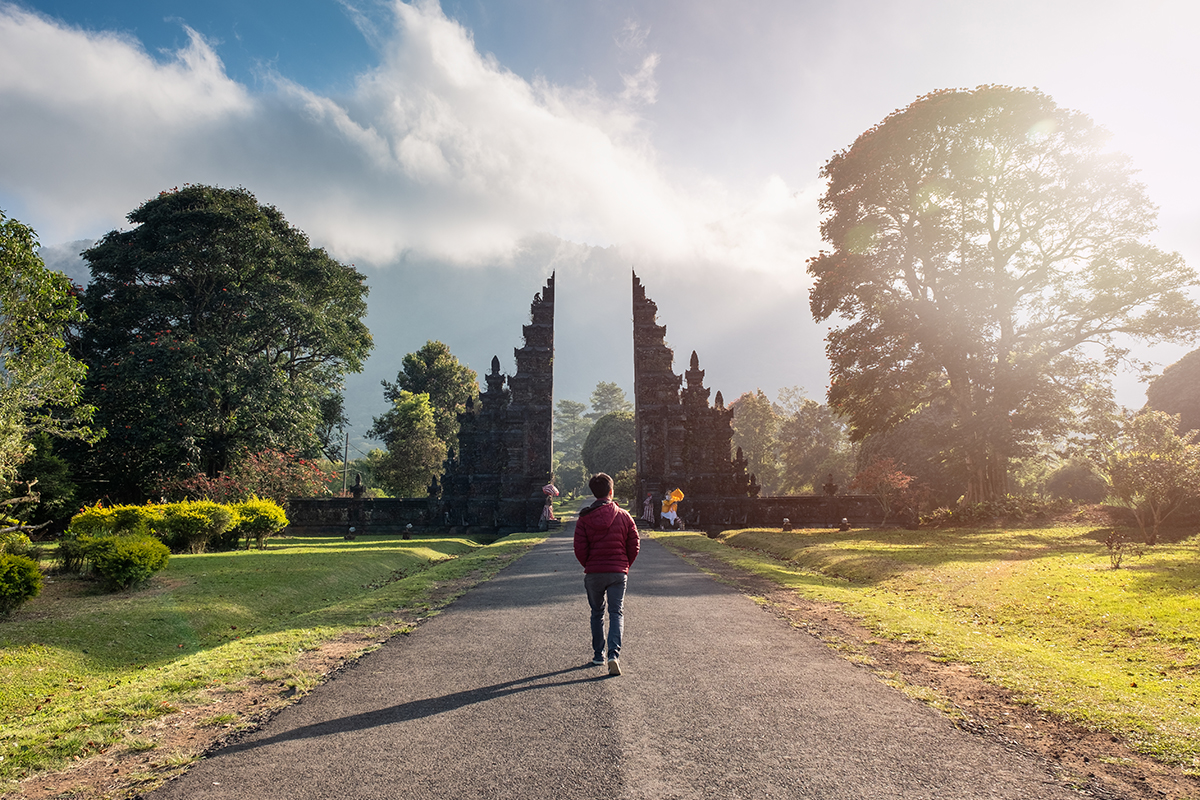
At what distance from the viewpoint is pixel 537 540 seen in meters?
25.6

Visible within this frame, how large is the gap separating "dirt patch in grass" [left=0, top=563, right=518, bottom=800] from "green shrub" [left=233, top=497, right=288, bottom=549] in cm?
1200

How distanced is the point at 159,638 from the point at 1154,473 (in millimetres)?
22807

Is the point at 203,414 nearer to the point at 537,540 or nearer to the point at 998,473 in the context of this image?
the point at 537,540

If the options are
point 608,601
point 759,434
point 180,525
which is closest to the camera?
point 608,601

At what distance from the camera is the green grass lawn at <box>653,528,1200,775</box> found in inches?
213

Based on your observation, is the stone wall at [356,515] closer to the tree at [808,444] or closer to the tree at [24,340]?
the tree at [24,340]

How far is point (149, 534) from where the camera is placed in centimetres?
1330

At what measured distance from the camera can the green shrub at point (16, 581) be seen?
816 cm

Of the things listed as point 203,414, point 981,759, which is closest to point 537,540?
point 203,414

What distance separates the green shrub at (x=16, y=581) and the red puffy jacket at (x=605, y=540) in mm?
8099

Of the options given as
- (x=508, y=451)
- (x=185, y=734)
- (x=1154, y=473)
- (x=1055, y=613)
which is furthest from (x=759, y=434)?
(x=185, y=734)

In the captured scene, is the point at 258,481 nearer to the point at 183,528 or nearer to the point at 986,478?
the point at 183,528

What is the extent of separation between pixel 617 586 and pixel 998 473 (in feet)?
85.2

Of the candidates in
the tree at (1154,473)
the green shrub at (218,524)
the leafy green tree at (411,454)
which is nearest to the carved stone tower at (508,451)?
the leafy green tree at (411,454)
